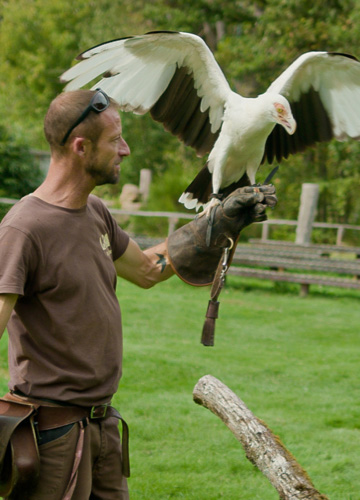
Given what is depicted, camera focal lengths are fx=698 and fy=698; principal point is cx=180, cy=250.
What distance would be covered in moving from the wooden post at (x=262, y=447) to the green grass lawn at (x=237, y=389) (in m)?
1.19

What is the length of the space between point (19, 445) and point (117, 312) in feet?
1.72

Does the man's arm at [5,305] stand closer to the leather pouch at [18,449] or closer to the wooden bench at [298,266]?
the leather pouch at [18,449]

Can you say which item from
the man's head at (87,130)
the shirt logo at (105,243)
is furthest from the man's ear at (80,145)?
the shirt logo at (105,243)

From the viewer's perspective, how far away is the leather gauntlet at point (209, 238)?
2652 mm

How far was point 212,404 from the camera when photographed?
299cm

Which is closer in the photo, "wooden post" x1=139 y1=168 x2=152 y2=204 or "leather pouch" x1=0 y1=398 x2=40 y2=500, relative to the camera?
"leather pouch" x1=0 y1=398 x2=40 y2=500

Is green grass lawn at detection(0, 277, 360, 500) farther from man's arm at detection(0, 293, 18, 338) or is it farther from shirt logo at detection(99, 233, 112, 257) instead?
man's arm at detection(0, 293, 18, 338)

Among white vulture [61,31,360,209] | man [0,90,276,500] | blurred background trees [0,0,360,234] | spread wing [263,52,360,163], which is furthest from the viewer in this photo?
blurred background trees [0,0,360,234]

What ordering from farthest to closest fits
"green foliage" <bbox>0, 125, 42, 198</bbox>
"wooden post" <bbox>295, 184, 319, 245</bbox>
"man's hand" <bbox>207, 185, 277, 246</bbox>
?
"green foliage" <bbox>0, 125, 42, 198</bbox> < "wooden post" <bbox>295, 184, 319, 245</bbox> < "man's hand" <bbox>207, 185, 277, 246</bbox>

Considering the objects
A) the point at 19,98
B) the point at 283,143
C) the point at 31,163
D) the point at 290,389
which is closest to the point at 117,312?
the point at 283,143

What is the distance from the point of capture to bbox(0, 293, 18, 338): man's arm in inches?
79.9

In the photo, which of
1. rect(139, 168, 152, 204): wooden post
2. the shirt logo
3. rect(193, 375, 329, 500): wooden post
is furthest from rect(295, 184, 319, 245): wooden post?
the shirt logo

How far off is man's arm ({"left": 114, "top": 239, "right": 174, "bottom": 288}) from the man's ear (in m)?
0.55

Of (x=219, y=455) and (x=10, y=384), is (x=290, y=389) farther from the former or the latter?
(x=10, y=384)
